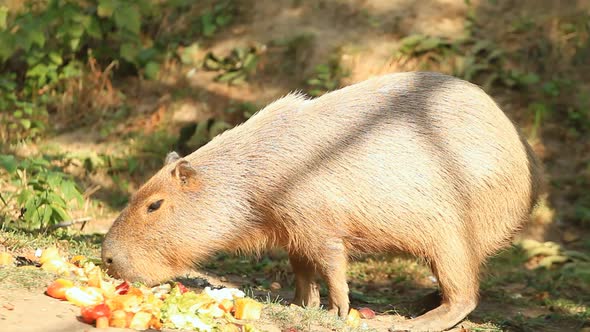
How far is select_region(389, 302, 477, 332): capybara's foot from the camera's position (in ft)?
18.5

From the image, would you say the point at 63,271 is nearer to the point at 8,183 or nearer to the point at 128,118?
the point at 8,183

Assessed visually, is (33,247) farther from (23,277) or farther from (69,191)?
(23,277)

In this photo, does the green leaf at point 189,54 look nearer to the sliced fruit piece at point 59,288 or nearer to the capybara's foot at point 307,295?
the capybara's foot at point 307,295

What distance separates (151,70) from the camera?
10383 millimetres

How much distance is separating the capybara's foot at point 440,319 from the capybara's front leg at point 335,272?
355mm

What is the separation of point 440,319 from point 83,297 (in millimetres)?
2308

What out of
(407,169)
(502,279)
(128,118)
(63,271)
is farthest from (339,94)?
(128,118)

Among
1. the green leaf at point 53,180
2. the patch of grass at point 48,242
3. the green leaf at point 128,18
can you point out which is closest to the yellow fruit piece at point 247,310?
the patch of grass at point 48,242

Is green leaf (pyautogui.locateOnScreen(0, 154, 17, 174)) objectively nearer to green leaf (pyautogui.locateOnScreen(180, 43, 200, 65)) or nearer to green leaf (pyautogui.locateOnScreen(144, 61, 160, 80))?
green leaf (pyautogui.locateOnScreen(144, 61, 160, 80))

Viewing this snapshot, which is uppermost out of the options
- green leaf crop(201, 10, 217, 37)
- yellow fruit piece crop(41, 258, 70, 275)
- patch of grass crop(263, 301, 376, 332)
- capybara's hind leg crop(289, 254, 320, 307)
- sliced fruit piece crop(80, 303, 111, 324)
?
green leaf crop(201, 10, 217, 37)

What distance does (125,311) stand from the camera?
4.31 meters

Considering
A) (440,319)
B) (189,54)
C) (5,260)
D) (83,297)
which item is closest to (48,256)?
(5,260)

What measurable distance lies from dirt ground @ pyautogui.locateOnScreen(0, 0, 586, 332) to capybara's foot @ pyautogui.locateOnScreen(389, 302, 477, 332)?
12.4ft

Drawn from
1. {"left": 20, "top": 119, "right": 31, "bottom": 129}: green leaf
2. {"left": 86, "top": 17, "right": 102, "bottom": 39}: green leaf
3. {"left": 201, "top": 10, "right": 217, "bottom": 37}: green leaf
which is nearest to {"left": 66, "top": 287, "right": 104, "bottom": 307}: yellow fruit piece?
{"left": 20, "top": 119, "right": 31, "bottom": 129}: green leaf
